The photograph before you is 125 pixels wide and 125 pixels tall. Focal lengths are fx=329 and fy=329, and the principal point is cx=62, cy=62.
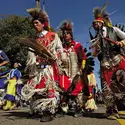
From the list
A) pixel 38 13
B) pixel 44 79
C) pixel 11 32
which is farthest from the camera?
pixel 11 32

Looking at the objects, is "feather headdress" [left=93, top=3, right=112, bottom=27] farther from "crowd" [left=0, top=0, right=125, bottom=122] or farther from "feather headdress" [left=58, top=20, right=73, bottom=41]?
"feather headdress" [left=58, top=20, right=73, bottom=41]

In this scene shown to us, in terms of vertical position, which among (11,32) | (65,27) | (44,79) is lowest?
(44,79)

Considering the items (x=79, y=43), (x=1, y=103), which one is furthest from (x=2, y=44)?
(x=79, y=43)

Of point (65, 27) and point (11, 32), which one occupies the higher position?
point (11, 32)

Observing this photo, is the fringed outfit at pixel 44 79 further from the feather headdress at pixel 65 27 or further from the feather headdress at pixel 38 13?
the feather headdress at pixel 65 27

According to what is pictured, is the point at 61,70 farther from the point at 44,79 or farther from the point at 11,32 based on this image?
the point at 11,32

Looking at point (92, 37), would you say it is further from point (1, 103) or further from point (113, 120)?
point (1, 103)

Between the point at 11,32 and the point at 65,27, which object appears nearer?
the point at 65,27

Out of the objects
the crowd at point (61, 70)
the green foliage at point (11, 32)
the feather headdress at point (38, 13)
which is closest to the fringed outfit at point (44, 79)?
the crowd at point (61, 70)

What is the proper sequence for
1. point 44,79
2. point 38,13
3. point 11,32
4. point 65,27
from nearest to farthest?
point 44,79 < point 38,13 < point 65,27 < point 11,32

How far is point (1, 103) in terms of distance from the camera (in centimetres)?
1095

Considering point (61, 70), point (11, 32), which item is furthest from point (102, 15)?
point (11, 32)

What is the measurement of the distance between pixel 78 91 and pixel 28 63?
1.33 metres

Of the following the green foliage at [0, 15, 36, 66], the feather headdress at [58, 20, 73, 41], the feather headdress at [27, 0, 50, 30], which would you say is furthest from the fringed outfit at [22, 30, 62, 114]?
the green foliage at [0, 15, 36, 66]
